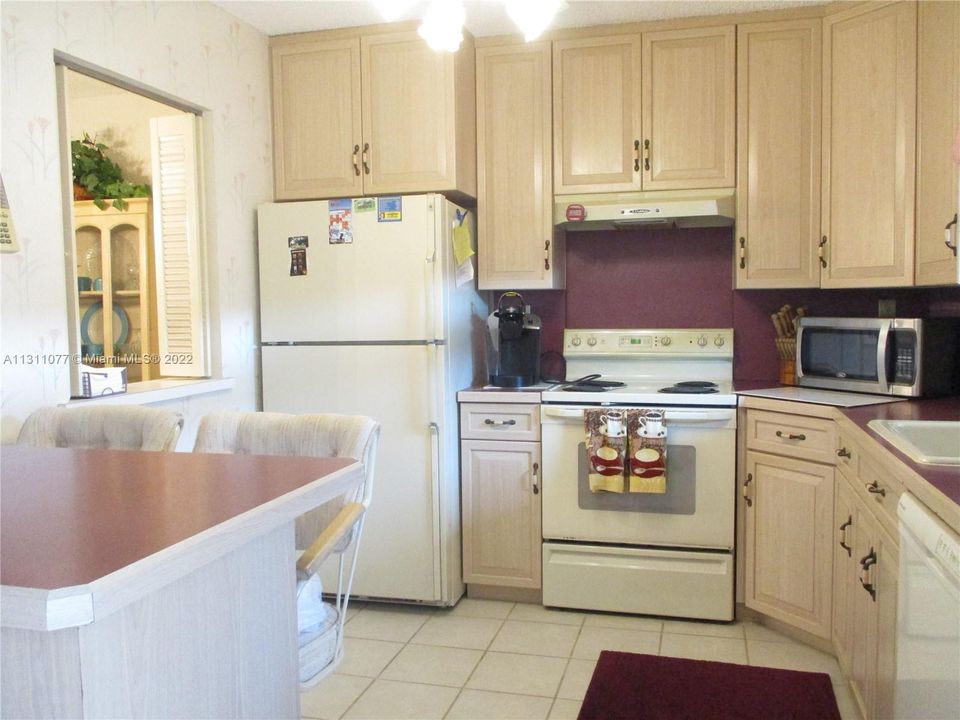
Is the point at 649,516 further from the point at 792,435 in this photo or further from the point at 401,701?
the point at 401,701

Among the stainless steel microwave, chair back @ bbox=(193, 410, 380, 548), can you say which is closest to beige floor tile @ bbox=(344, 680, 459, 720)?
chair back @ bbox=(193, 410, 380, 548)

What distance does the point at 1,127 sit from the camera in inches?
79.4

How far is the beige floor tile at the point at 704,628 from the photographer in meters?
2.84

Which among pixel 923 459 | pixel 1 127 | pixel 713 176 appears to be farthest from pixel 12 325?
pixel 713 176

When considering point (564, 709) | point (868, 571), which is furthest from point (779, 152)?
point (564, 709)

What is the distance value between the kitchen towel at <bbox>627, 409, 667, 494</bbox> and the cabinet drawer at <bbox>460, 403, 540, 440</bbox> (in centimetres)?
39

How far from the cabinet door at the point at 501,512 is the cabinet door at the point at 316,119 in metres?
1.25

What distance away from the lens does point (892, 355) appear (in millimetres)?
2680

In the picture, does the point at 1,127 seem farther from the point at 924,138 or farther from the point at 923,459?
the point at 924,138

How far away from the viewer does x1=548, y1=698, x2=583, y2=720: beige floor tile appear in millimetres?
2262

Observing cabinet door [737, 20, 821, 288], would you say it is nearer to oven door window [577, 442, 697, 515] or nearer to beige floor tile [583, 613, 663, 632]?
oven door window [577, 442, 697, 515]

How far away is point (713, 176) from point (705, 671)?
74.1 inches

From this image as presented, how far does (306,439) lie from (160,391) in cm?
112

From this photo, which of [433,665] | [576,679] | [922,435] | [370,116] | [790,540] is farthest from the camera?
[370,116]
